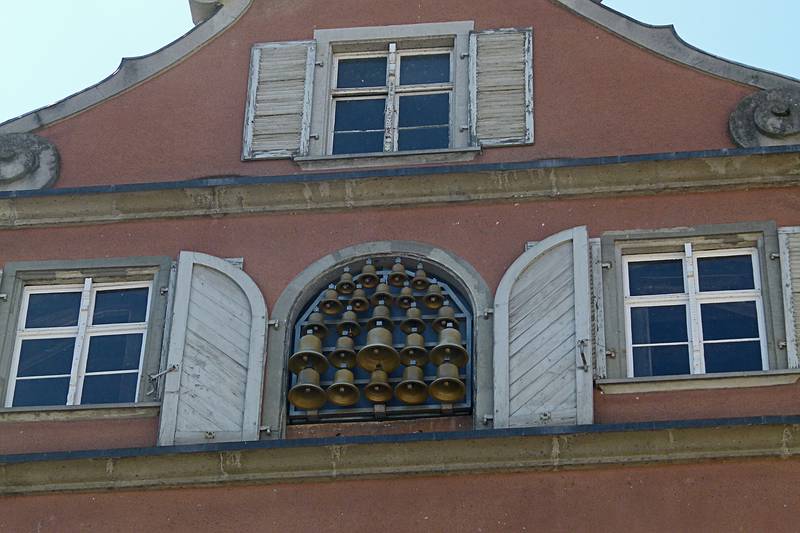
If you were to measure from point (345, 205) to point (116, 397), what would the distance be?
231 centimetres

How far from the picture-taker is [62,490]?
50.4ft

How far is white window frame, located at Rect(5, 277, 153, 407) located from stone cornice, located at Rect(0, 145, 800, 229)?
0.57 meters

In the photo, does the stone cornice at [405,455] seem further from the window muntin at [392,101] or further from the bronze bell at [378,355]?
the window muntin at [392,101]

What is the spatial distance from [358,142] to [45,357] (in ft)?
9.95

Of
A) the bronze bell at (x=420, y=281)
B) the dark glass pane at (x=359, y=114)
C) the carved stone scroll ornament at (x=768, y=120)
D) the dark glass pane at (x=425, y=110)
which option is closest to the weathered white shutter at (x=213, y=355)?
the bronze bell at (x=420, y=281)

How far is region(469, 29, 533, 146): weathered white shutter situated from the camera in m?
17.1

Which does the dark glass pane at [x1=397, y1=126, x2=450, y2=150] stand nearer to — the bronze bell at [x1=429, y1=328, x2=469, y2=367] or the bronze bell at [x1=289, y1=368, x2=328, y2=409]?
the bronze bell at [x1=429, y1=328, x2=469, y2=367]

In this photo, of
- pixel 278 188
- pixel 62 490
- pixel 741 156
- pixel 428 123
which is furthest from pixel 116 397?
pixel 741 156

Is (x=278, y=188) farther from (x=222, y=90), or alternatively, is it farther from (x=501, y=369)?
(x=501, y=369)

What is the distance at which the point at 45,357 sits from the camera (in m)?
16.4

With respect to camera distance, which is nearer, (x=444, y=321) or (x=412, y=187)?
(x=444, y=321)

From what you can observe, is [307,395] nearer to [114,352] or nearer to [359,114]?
[114,352]

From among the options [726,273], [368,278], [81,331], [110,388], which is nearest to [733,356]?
[726,273]

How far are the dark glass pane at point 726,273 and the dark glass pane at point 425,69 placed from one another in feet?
9.42
